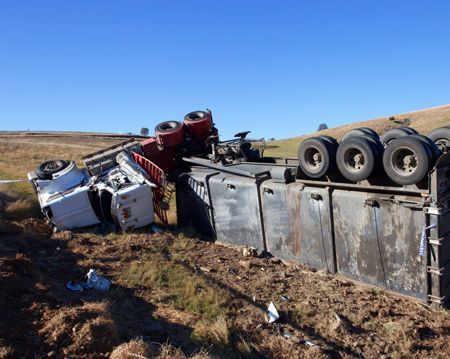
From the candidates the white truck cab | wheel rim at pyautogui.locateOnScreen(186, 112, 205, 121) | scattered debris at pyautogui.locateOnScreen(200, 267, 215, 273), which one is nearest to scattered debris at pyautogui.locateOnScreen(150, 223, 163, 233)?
the white truck cab

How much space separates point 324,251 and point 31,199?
728 centimetres

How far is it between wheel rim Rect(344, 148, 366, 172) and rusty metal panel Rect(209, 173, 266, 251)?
1.94 m

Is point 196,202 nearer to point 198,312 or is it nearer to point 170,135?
point 170,135

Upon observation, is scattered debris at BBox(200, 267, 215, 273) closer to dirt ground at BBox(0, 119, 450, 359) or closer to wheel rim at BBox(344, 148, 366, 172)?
dirt ground at BBox(0, 119, 450, 359)

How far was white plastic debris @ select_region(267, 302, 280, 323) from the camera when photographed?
17.0 ft

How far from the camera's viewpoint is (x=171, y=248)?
8125mm

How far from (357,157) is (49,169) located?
672 cm

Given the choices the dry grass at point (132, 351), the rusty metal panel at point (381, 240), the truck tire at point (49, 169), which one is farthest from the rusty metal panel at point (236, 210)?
the dry grass at point (132, 351)

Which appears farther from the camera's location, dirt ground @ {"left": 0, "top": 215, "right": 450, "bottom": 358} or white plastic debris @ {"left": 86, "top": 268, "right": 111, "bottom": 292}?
white plastic debris @ {"left": 86, "top": 268, "right": 111, "bottom": 292}

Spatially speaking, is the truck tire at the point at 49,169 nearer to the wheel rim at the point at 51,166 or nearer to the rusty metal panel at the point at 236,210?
the wheel rim at the point at 51,166

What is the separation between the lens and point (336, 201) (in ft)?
20.0

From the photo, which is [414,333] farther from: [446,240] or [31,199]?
[31,199]

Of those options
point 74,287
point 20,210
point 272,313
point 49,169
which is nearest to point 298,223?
point 272,313

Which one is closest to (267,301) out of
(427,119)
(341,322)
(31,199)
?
(341,322)
